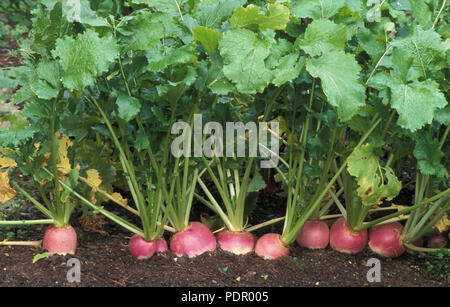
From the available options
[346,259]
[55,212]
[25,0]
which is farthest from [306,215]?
[25,0]

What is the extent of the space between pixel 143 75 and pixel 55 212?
794mm

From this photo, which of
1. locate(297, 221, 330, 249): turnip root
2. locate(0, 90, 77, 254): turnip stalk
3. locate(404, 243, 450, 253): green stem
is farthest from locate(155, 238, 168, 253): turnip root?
locate(404, 243, 450, 253): green stem

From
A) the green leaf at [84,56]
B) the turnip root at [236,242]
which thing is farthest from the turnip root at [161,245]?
the green leaf at [84,56]

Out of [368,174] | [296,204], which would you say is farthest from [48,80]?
[368,174]

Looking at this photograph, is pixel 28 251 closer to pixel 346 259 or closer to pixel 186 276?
pixel 186 276

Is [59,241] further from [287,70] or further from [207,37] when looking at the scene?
[287,70]

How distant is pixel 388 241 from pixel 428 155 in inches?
19.3

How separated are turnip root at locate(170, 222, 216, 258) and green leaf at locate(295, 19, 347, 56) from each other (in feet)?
3.24

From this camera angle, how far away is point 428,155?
2.44 meters

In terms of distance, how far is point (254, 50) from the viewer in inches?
81.3

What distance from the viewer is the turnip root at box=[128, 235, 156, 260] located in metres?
2.57

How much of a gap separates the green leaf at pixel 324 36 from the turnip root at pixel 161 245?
1.12m

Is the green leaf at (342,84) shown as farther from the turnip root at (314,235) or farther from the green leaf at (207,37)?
the turnip root at (314,235)

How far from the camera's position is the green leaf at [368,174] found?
7.61 ft
